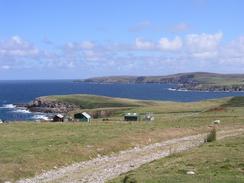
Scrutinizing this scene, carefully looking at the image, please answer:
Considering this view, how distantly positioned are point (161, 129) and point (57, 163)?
1069 inches

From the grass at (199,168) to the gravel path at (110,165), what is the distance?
2624mm

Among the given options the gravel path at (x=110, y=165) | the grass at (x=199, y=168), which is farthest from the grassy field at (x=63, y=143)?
the grass at (x=199, y=168)

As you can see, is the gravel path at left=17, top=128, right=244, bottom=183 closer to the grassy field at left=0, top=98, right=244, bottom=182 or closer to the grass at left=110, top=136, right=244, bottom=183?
the grassy field at left=0, top=98, right=244, bottom=182

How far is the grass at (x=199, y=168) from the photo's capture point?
32.0 meters

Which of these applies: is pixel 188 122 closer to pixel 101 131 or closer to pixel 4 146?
pixel 101 131

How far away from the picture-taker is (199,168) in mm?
35906

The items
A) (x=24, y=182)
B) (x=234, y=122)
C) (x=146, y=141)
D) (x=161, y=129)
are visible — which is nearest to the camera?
(x=24, y=182)

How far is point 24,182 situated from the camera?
37.4 meters

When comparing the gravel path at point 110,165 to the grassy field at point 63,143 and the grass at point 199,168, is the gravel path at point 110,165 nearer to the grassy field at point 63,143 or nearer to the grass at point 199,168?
the grassy field at point 63,143

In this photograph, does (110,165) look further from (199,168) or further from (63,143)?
(199,168)

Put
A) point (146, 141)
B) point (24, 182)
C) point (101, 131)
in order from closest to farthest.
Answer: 1. point (24, 182)
2. point (146, 141)
3. point (101, 131)

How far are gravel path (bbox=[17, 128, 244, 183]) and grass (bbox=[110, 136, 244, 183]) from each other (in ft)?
8.61

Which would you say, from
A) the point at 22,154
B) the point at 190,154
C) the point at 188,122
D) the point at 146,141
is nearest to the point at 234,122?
the point at 188,122

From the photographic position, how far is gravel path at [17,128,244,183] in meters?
38.3
